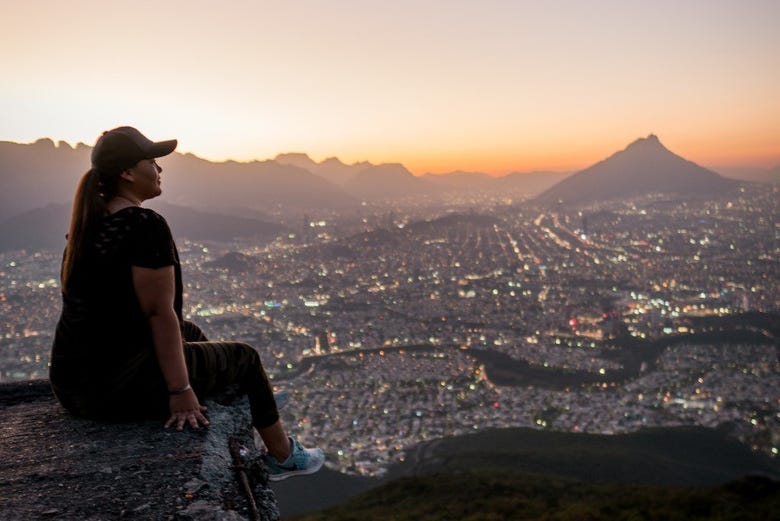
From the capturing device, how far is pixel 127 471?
6.79ft

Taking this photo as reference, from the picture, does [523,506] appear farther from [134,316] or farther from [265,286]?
[265,286]

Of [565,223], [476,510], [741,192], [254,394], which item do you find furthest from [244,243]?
[741,192]

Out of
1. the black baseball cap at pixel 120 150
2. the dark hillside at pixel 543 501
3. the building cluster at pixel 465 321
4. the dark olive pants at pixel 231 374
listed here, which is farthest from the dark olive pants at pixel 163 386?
the building cluster at pixel 465 321

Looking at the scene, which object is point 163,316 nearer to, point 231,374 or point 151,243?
point 151,243

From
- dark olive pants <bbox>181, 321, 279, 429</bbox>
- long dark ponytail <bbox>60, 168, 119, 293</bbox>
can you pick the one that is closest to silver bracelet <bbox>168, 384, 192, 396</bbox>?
dark olive pants <bbox>181, 321, 279, 429</bbox>

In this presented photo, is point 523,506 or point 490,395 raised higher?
point 523,506

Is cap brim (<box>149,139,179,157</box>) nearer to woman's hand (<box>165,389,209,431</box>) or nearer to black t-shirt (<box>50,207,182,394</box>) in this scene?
black t-shirt (<box>50,207,182,394</box>)

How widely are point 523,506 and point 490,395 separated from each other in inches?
913

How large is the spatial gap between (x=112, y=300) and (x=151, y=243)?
0.32m

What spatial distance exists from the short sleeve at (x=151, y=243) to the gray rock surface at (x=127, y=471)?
0.83 meters

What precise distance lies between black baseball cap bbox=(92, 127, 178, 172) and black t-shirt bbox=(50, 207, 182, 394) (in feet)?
0.83

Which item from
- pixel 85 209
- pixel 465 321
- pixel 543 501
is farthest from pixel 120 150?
pixel 465 321

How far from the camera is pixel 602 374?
3862 centimetres

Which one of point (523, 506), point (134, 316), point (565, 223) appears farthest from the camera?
point (565, 223)
